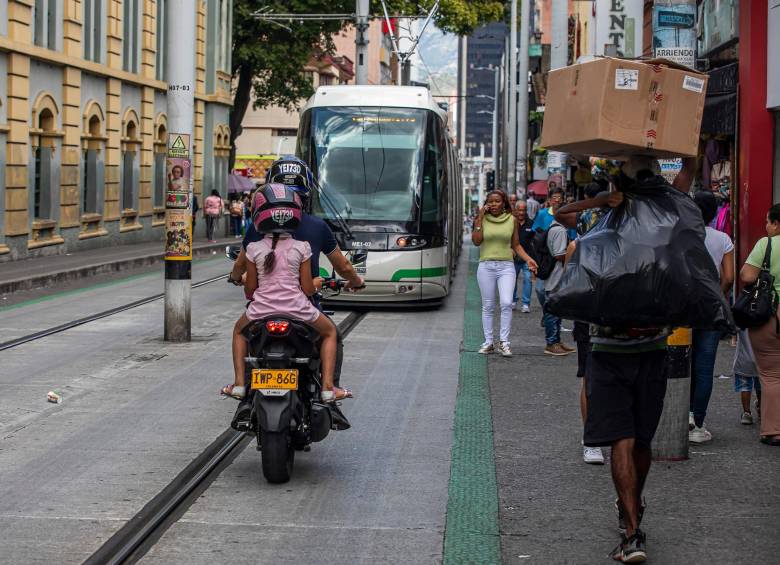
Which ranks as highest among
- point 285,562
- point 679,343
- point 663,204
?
point 663,204

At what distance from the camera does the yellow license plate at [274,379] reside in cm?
764

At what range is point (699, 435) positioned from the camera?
9344mm

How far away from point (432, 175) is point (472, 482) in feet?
39.5

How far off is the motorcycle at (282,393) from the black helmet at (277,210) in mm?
530

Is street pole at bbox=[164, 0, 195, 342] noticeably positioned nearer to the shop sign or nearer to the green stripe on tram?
the green stripe on tram

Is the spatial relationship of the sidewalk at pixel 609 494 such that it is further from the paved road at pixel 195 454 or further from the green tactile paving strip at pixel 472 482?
the paved road at pixel 195 454

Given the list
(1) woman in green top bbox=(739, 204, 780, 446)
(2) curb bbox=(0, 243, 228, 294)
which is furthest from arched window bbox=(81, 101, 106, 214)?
(1) woman in green top bbox=(739, 204, 780, 446)

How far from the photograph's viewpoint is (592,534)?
266 inches

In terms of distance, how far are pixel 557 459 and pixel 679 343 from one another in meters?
1.07

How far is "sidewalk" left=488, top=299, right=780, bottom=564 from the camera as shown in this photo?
6512 millimetres

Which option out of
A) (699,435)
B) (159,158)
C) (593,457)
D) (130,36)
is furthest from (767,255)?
(159,158)

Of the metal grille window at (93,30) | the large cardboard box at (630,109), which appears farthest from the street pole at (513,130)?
the large cardboard box at (630,109)

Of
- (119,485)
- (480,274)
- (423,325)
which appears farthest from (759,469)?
(423,325)

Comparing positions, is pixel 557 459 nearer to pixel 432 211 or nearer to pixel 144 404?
pixel 144 404
